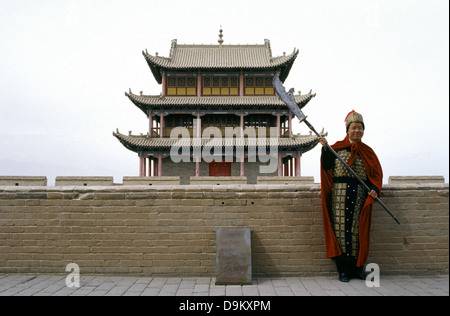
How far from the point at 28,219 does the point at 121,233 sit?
1549mm

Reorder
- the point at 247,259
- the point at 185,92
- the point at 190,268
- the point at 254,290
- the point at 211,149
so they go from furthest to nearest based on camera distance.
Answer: the point at 185,92 → the point at 211,149 → the point at 190,268 → the point at 247,259 → the point at 254,290

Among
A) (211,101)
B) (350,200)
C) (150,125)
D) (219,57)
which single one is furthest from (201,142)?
(350,200)

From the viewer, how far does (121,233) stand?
15.9 feet

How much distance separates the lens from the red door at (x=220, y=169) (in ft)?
68.4

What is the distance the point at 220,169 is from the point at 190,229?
636 inches

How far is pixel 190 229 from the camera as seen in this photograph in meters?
4.85

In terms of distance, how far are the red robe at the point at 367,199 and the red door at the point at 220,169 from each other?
53.5ft

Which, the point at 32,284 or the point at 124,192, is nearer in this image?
the point at 32,284

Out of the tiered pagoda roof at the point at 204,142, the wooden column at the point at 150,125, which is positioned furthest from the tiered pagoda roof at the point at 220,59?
the tiered pagoda roof at the point at 204,142

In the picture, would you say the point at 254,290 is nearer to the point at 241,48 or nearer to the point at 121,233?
the point at 121,233

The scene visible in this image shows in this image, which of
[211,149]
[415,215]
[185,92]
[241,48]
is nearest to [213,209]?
[415,215]

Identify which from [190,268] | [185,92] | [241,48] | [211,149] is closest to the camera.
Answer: [190,268]

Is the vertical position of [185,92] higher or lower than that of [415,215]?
higher

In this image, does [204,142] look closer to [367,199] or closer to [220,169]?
[220,169]
